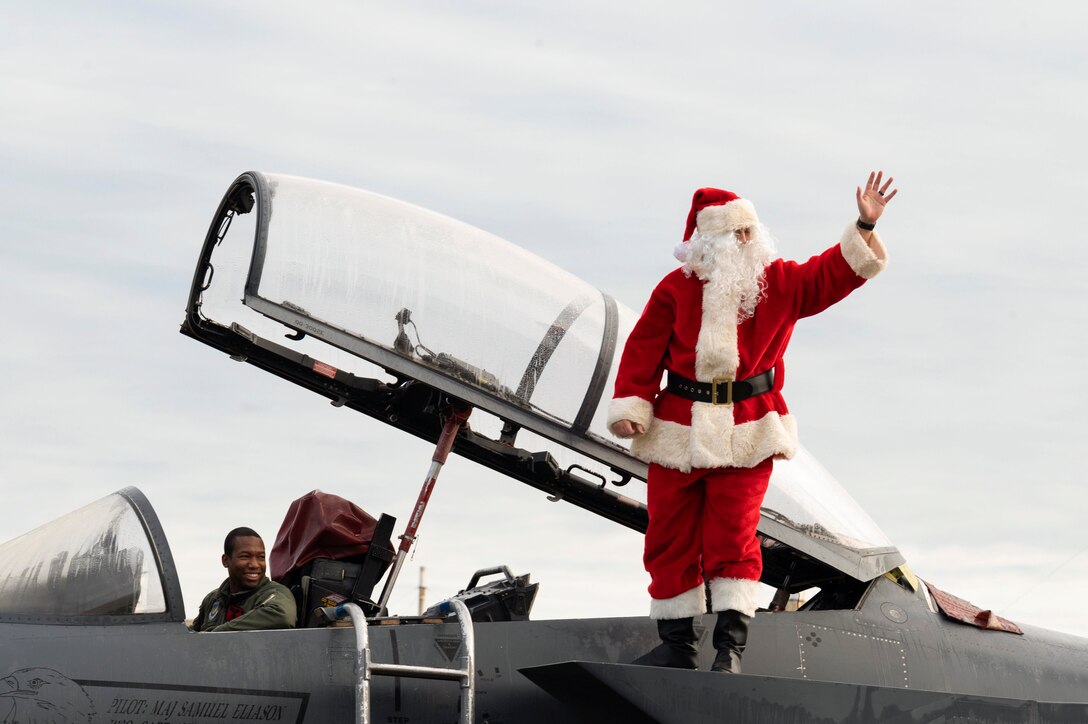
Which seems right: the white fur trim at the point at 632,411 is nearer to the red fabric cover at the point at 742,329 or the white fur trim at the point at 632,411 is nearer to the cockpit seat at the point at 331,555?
the red fabric cover at the point at 742,329

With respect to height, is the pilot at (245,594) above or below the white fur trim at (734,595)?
below

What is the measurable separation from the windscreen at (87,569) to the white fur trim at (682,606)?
6.79 feet

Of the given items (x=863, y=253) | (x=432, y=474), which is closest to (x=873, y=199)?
(x=863, y=253)

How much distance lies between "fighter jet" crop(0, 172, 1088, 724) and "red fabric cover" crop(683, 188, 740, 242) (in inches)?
30.9

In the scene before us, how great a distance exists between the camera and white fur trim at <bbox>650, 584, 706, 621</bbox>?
19.8ft

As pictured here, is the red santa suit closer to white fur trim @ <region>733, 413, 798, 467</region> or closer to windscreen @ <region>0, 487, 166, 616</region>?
white fur trim @ <region>733, 413, 798, 467</region>

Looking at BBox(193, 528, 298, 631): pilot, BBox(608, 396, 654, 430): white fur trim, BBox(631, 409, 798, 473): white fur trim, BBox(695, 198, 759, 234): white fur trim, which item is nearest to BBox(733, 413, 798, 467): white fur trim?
BBox(631, 409, 798, 473): white fur trim

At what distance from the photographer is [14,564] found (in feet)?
20.7

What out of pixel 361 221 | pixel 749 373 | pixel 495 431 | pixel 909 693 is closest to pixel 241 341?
pixel 361 221

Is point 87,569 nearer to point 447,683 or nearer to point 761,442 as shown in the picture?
point 447,683

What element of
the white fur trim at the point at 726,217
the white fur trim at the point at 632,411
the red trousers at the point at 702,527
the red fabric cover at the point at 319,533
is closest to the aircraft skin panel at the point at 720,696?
the red trousers at the point at 702,527

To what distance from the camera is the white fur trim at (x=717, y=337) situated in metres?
6.30

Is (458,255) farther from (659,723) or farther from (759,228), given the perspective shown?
(659,723)

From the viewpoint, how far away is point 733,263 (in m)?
6.41
